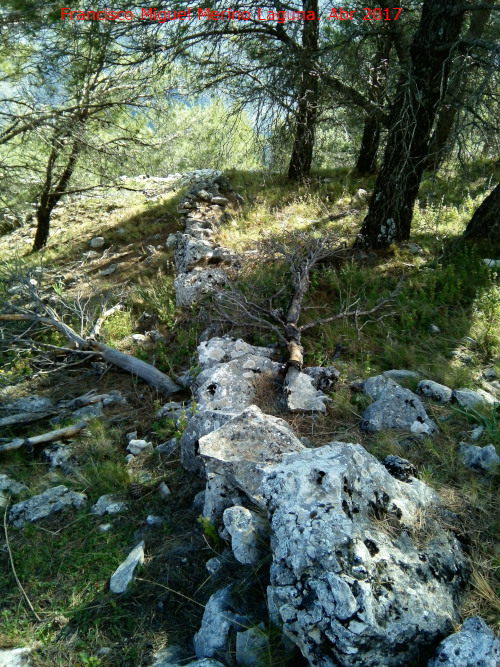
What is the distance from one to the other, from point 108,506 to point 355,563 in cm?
195

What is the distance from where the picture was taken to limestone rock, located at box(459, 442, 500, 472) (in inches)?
117

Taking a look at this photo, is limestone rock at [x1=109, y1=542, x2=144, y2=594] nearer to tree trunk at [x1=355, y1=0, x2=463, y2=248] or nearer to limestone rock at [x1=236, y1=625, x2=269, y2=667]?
limestone rock at [x1=236, y1=625, x2=269, y2=667]

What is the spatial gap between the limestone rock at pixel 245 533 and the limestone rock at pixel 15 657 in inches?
43.7

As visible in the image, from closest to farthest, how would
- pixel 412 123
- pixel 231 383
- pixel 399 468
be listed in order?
pixel 399 468 → pixel 231 383 → pixel 412 123

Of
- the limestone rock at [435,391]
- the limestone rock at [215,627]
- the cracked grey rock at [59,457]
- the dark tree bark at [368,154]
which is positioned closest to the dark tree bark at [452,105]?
the dark tree bark at [368,154]

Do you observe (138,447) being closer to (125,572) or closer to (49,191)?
(125,572)

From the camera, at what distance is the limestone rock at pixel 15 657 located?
2309 mm

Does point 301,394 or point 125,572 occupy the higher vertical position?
point 301,394

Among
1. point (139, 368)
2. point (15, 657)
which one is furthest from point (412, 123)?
point (15, 657)

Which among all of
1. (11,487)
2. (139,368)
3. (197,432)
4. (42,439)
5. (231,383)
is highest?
(231,383)

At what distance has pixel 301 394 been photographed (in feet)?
13.0

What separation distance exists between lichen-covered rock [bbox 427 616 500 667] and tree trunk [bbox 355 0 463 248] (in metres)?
4.81

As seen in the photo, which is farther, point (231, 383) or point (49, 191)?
point (49, 191)

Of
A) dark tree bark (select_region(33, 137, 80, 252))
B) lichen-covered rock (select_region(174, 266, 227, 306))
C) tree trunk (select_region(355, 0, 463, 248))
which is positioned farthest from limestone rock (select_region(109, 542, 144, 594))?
dark tree bark (select_region(33, 137, 80, 252))
